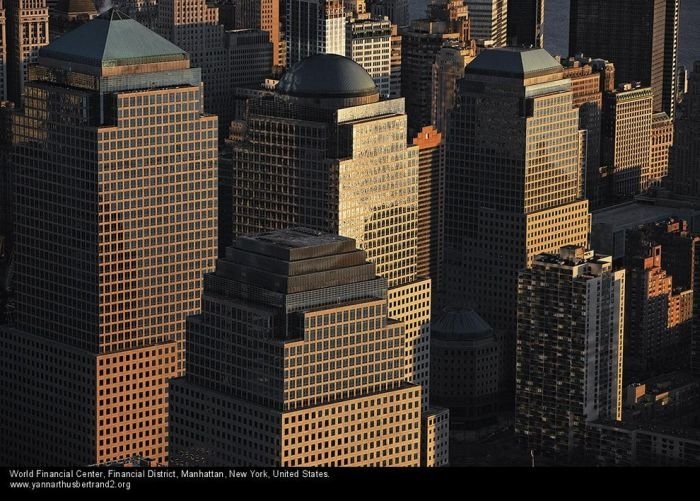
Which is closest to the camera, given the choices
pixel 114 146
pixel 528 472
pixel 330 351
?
pixel 528 472

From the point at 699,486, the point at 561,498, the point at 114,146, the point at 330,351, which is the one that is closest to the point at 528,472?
the point at 561,498

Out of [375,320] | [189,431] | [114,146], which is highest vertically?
[114,146]

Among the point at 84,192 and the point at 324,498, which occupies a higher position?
the point at 324,498

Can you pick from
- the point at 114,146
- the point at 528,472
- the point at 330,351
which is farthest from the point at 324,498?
the point at 114,146

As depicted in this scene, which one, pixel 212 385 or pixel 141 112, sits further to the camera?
pixel 141 112

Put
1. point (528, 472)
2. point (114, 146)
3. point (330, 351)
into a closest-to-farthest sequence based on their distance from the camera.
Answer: point (528, 472)
point (330, 351)
point (114, 146)

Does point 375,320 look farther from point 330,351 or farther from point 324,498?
point 324,498
